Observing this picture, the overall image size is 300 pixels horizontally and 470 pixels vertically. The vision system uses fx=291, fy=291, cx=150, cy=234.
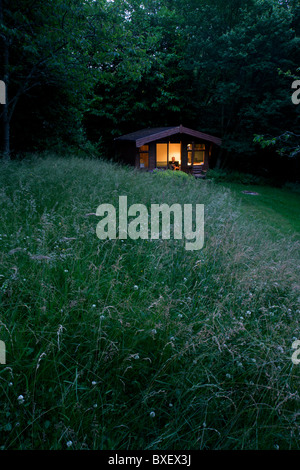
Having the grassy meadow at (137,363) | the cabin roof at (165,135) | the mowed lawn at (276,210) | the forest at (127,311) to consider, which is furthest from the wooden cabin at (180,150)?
the grassy meadow at (137,363)

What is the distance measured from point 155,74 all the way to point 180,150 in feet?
24.6

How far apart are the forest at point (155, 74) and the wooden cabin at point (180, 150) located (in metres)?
1.55

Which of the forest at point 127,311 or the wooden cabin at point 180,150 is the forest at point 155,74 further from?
the wooden cabin at point 180,150

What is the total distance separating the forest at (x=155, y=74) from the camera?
31.3 ft

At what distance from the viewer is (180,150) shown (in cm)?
2256

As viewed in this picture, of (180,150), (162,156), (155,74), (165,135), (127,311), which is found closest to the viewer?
(127,311)

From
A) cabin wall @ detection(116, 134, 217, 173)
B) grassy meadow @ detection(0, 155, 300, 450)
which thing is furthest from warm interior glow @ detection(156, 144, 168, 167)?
grassy meadow @ detection(0, 155, 300, 450)

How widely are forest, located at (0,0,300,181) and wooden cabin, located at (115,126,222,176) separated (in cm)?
155

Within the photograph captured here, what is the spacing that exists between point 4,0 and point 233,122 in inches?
712

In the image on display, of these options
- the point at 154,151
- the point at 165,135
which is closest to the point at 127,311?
the point at 165,135

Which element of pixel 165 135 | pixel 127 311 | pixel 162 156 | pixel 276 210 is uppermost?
pixel 165 135

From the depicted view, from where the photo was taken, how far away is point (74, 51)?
10.1 metres

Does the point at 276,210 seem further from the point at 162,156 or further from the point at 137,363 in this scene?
the point at 162,156
